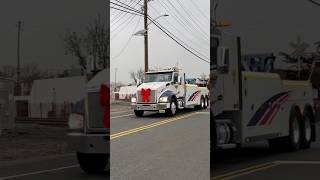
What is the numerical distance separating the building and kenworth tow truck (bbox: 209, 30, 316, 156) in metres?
1.07

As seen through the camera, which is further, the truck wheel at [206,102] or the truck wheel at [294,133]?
the truck wheel at [294,133]

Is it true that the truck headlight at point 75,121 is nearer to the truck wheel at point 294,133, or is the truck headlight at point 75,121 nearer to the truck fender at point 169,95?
the truck fender at point 169,95

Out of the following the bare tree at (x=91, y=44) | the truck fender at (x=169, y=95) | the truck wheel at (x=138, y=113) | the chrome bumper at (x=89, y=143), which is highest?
the bare tree at (x=91, y=44)

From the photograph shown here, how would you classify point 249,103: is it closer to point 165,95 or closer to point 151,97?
point 165,95

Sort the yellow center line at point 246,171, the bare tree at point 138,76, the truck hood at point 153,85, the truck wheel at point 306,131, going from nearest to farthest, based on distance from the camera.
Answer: the bare tree at point 138,76, the truck hood at point 153,85, the yellow center line at point 246,171, the truck wheel at point 306,131

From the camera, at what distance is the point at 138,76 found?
2377 millimetres

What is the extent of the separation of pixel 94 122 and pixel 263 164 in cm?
124

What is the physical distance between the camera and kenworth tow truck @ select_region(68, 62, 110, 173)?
2463 millimetres

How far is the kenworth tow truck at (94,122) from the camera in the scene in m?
2.46

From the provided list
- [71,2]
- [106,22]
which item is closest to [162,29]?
[106,22]

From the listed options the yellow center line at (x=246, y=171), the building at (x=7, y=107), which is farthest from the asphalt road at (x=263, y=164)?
the building at (x=7, y=107)

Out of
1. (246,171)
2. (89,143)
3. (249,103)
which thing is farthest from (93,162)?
(249,103)

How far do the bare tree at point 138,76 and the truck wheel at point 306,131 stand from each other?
2.23 m

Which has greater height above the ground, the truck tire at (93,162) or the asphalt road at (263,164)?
the truck tire at (93,162)
